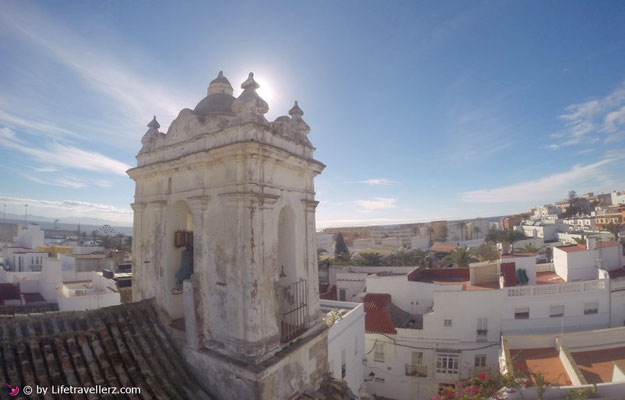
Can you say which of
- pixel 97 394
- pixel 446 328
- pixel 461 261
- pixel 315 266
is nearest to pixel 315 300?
pixel 315 266

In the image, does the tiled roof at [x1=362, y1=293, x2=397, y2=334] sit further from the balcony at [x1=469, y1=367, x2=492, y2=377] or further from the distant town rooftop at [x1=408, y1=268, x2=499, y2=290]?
the balcony at [x1=469, y1=367, x2=492, y2=377]

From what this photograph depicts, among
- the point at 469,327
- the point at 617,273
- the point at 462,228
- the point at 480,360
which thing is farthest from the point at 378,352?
the point at 462,228

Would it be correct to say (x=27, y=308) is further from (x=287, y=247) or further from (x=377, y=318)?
(x=287, y=247)

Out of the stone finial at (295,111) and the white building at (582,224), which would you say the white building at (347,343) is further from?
the white building at (582,224)

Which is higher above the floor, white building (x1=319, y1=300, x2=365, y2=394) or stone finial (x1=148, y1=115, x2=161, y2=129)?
stone finial (x1=148, y1=115, x2=161, y2=129)

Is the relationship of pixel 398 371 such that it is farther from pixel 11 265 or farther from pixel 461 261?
pixel 11 265

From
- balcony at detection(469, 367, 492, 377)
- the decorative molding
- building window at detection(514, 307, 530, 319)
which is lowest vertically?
balcony at detection(469, 367, 492, 377)

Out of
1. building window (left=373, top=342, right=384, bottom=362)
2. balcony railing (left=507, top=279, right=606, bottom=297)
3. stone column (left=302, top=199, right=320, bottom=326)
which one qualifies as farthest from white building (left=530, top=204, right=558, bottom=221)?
stone column (left=302, top=199, right=320, bottom=326)

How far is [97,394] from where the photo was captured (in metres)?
4.33

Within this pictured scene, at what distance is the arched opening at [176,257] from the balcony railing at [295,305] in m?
1.84

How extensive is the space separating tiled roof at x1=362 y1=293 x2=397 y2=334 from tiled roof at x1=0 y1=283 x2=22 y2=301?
2235cm

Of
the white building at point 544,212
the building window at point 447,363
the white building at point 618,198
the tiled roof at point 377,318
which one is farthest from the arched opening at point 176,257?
the white building at point 618,198

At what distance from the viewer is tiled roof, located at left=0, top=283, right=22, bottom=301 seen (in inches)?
862

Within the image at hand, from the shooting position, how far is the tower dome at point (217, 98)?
6148 mm
